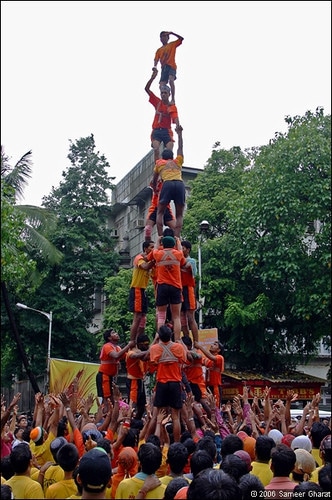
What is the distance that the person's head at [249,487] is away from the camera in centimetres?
427

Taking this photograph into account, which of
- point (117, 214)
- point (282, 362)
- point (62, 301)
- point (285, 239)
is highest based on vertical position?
point (117, 214)

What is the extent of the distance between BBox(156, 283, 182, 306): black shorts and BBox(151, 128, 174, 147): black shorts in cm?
342

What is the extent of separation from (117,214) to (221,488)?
3706cm

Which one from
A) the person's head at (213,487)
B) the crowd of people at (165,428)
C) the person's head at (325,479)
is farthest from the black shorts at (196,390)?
the person's head at (213,487)

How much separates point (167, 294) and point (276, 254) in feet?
39.1

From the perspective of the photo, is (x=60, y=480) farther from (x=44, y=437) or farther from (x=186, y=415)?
(x=186, y=415)

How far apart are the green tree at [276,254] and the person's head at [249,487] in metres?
17.7

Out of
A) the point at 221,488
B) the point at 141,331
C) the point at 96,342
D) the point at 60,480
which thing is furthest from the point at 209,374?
the point at 96,342

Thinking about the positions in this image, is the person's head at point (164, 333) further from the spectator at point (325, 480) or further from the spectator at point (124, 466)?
the spectator at point (325, 480)

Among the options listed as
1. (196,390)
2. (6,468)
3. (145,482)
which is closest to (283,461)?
(145,482)

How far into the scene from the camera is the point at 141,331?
12.6 metres

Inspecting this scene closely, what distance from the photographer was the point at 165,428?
8.66 meters

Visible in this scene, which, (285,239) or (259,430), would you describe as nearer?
(259,430)

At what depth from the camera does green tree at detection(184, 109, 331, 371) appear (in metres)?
22.1
